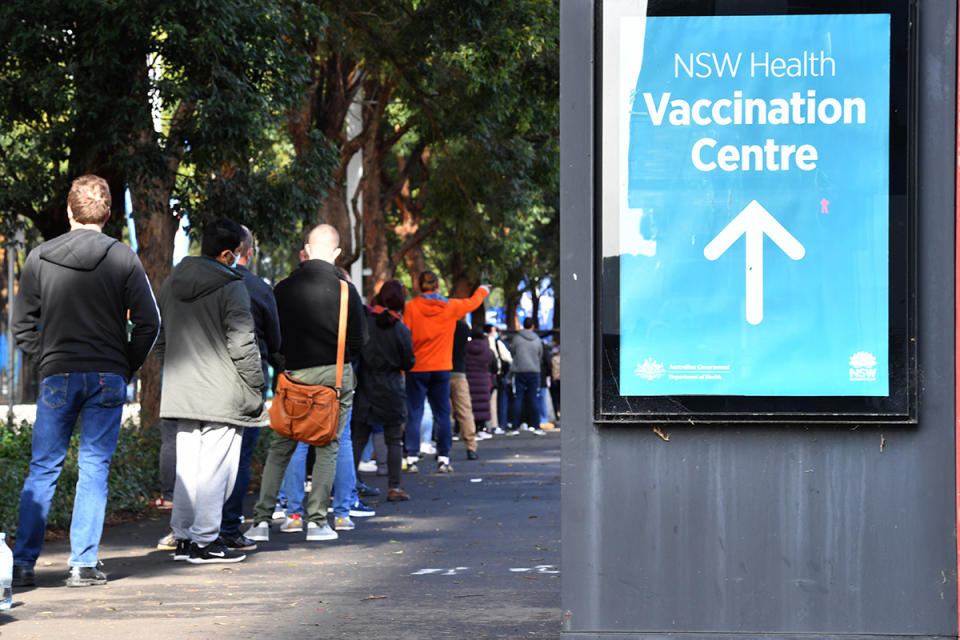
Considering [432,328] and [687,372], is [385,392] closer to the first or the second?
[432,328]

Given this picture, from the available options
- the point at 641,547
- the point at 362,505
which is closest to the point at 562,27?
the point at 641,547

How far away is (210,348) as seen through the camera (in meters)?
8.63

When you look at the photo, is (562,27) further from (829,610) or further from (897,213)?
(829,610)

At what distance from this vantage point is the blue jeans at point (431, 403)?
608 inches

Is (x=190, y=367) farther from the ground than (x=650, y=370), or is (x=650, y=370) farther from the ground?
(x=650, y=370)

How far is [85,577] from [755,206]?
440cm

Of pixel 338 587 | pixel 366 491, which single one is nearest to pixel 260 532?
pixel 338 587

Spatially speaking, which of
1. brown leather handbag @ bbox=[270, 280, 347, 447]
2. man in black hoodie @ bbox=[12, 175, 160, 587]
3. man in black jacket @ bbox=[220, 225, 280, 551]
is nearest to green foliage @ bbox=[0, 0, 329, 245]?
man in black jacket @ bbox=[220, 225, 280, 551]

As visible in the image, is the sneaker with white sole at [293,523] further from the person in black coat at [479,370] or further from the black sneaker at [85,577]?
the person in black coat at [479,370]

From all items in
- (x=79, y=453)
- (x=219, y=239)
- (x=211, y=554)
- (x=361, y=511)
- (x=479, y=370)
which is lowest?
(x=361, y=511)


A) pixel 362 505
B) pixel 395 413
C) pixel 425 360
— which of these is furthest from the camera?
pixel 425 360

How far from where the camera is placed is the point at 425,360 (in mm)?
15430

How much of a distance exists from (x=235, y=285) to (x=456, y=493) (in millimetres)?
5058

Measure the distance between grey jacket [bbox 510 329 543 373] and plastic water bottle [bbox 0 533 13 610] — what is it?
17833mm
